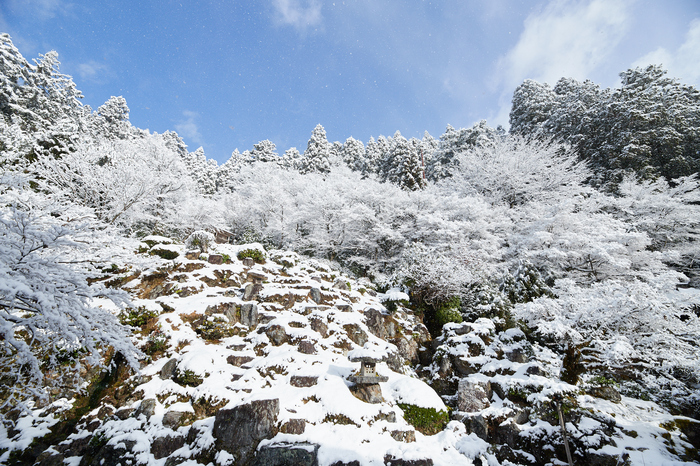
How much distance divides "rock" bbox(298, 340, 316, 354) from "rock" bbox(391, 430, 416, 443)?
2.84 m

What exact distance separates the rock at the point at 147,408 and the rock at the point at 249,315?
279cm

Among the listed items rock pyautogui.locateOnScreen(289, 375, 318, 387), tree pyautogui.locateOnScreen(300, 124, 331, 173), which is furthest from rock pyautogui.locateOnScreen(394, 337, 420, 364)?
tree pyautogui.locateOnScreen(300, 124, 331, 173)

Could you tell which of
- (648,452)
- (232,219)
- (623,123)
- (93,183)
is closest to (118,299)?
(648,452)

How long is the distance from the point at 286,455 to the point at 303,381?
65.9 inches

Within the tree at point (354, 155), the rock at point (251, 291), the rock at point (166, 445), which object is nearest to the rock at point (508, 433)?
the rock at point (166, 445)

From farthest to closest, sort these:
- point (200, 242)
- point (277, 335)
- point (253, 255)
→ 1. point (253, 255)
2. point (200, 242)
3. point (277, 335)

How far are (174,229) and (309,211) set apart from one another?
408 inches

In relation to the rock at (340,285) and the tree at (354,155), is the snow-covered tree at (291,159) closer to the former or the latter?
the tree at (354,155)

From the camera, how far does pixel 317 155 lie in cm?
3238

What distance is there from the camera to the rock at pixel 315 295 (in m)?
9.62

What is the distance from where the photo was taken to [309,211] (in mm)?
17656

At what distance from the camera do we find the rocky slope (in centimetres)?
495

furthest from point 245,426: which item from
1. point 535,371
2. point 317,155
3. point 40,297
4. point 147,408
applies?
point 317,155

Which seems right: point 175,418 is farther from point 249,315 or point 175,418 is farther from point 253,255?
point 253,255
